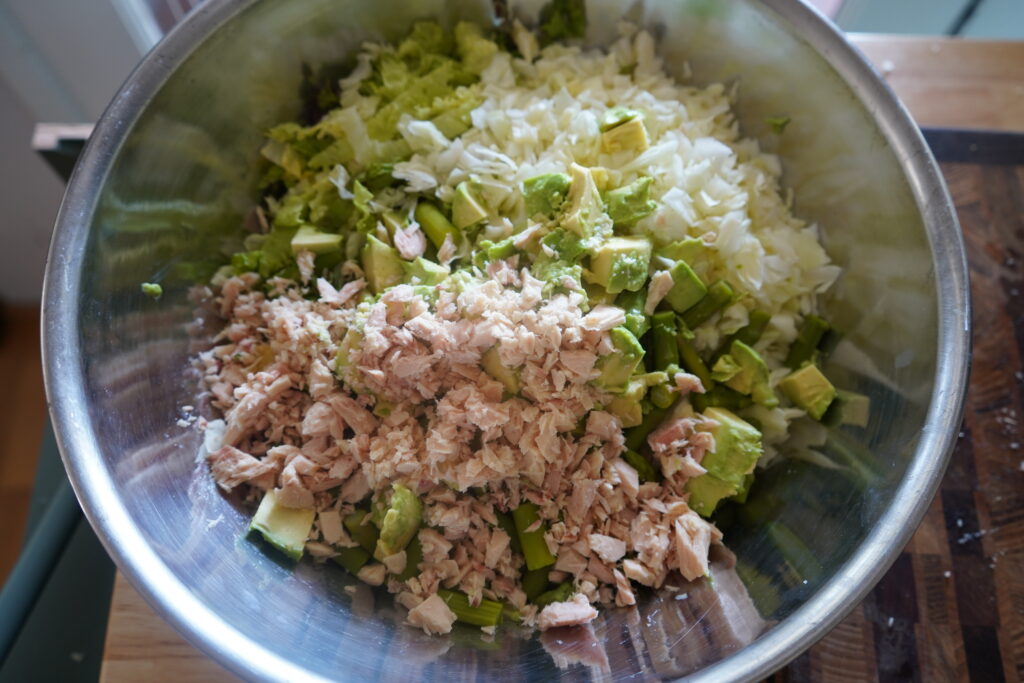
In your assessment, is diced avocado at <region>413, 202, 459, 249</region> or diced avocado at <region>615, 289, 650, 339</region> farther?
diced avocado at <region>413, 202, 459, 249</region>

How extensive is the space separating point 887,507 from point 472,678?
691 millimetres

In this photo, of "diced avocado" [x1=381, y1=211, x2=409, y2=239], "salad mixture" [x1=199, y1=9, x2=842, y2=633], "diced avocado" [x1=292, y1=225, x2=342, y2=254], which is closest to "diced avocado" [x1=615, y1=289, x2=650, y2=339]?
"salad mixture" [x1=199, y1=9, x2=842, y2=633]

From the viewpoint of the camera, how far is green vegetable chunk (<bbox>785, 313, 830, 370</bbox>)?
1415mm

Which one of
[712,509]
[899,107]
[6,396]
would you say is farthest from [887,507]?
[6,396]

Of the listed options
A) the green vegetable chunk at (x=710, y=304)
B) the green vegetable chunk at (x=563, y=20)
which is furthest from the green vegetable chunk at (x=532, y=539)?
the green vegetable chunk at (x=563, y=20)

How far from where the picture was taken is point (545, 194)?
1.27 meters

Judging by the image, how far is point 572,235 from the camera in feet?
4.06

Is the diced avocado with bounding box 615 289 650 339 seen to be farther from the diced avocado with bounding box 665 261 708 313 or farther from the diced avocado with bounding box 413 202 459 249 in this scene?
the diced avocado with bounding box 413 202 459 249

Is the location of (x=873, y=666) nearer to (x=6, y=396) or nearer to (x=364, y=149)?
(x=364, y=149)

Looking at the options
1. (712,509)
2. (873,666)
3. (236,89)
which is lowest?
(873,666)

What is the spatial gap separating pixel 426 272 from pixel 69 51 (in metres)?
1.19

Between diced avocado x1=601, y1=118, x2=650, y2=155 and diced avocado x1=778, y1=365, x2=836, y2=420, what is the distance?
0.52 m

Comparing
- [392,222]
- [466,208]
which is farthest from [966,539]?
[392,222]

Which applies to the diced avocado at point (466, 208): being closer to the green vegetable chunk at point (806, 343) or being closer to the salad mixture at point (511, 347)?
the salad mixture at point (511, 347)
